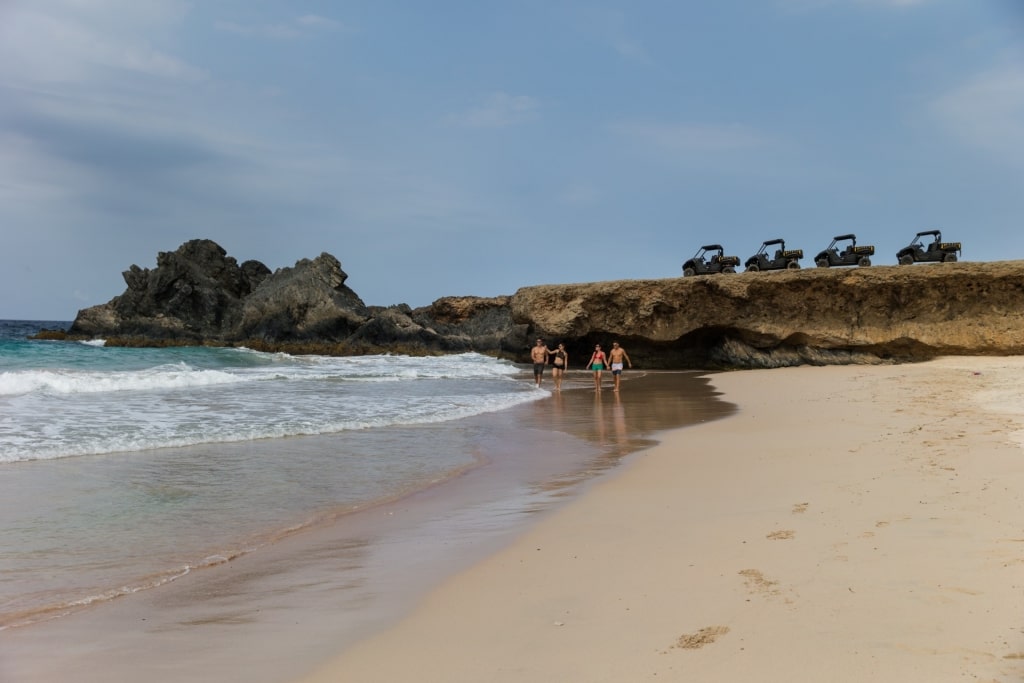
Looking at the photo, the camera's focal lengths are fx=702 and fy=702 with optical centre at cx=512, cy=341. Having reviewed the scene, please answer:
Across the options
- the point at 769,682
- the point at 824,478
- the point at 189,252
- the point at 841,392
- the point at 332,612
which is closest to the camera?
the point at 769,682

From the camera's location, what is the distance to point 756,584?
336 centimetres

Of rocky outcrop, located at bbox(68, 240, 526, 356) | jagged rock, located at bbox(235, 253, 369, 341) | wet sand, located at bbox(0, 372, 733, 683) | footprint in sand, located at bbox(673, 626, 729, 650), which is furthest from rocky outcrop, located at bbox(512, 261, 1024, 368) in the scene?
footprint in sand, located at bbox(673, 626, 729, 650)

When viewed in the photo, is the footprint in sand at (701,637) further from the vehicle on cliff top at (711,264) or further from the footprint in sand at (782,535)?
the vehicle on cliff top at (711,264)

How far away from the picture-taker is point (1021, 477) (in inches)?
195

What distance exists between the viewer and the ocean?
14.3 ft

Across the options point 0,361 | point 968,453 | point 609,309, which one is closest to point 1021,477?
point 968,453

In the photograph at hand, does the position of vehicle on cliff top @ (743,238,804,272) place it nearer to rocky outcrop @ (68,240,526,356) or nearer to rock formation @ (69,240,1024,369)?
rock formation @ (69,240,1024,369)

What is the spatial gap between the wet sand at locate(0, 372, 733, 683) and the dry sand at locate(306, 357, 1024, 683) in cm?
24

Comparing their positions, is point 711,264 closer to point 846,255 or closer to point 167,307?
point 846,255

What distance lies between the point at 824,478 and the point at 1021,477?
1.31 meters

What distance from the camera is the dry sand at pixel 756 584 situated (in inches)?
102

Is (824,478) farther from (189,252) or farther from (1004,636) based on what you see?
(189,252)

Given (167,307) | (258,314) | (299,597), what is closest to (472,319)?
(258,314)

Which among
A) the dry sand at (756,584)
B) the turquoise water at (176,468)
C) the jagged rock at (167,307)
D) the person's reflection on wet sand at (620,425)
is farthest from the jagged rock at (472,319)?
the dry sand at (756,584)
